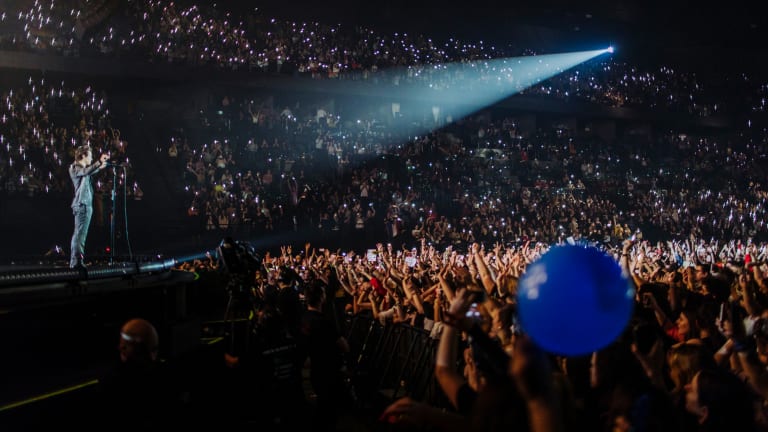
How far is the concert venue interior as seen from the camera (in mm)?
3449

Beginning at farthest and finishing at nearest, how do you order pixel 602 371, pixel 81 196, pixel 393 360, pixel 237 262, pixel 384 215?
pixel 384 215
pixel 81 196
pixel 393 360
pixel 237 262
pixel 602 371

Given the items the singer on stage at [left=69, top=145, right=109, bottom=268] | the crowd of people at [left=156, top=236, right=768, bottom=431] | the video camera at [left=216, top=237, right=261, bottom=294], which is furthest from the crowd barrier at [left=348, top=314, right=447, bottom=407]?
the singer on stage at [left=69, top=145, right=109, bottom=268]

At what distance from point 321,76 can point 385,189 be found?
24.8 feet

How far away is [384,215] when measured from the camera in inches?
880

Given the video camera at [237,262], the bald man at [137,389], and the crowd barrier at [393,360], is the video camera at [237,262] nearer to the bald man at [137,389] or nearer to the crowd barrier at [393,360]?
the crowd barrier at [393,360]

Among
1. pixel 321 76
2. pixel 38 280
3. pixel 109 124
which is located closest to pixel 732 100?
pixel 321 76

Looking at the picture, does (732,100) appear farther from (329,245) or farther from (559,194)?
(329,245)

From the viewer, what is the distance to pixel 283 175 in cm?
2200

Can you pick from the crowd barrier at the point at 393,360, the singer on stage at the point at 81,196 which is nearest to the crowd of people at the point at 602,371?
the crowd barrier at the point at 393,360

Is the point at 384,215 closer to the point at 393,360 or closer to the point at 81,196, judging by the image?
the point at 81,196

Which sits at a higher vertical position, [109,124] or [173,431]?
[109,124]

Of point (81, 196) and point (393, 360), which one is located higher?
point (81, 196)

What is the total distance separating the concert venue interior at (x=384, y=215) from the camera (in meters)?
3.45

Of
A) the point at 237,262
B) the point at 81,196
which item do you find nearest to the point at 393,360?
the point at 237,262
